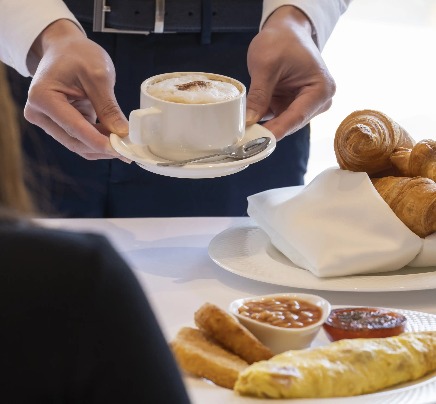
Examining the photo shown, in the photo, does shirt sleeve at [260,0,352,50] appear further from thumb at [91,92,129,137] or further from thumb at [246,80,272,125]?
thumb at [91,92,129,137]

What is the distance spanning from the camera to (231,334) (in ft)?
4.38

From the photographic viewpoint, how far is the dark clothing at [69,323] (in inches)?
26.9

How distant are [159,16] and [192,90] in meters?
0.52

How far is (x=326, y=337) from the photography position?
142 cm

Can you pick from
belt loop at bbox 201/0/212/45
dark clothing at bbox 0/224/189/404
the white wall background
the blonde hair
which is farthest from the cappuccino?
the white wall background

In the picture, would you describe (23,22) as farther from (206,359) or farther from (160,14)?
(206,359)

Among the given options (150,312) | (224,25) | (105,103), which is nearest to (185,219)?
(105,103)

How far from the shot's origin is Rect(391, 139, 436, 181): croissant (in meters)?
1.72

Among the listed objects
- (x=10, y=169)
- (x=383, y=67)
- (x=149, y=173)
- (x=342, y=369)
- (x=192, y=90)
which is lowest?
(x=383, y=67)

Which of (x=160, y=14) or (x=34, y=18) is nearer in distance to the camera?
(x=34, y=18)

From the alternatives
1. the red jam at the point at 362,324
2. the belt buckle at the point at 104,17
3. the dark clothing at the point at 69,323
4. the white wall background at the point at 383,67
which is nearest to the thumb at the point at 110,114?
the belt buckle at the point at 104,17

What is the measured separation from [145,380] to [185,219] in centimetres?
119

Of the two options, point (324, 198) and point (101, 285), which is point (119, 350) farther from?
point (324, 198)

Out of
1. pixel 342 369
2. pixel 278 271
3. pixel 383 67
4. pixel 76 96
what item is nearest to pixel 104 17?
pixel 76 96
